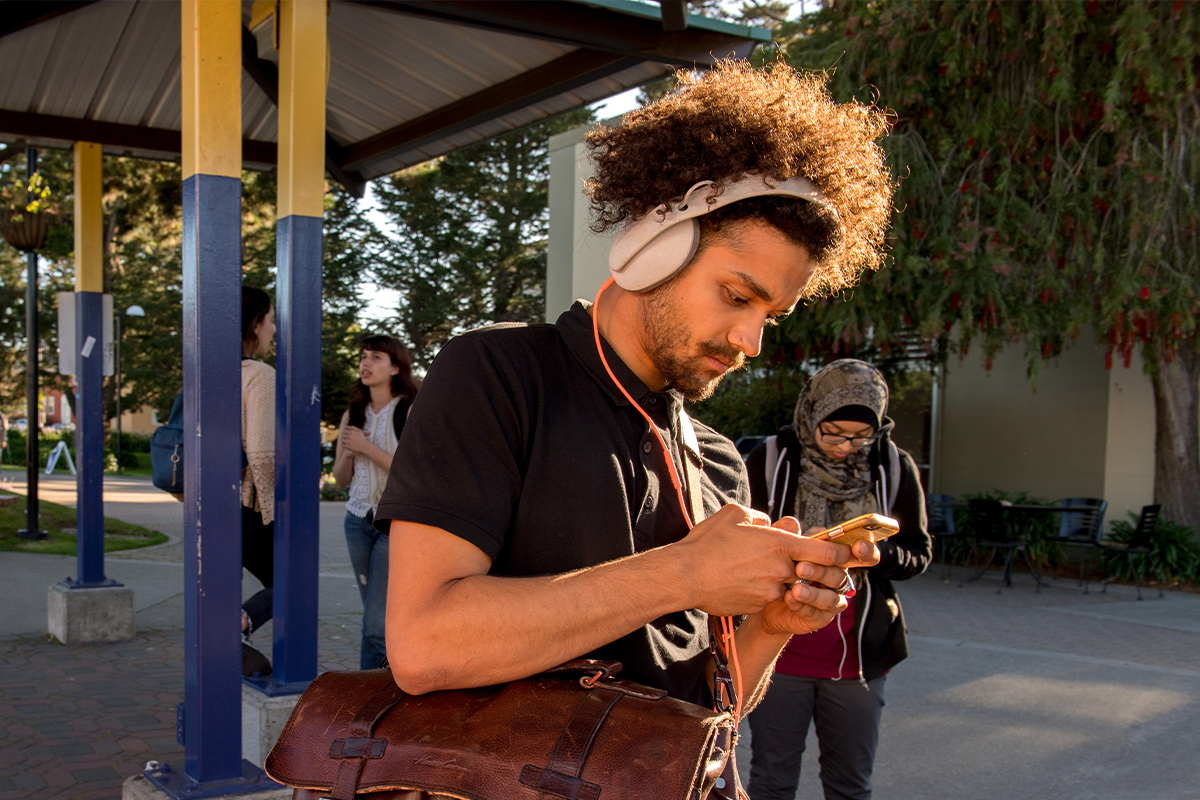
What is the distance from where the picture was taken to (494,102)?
5.80 metres

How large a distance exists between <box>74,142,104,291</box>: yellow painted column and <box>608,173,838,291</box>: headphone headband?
651 centimetres

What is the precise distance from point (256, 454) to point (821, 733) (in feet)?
9.55

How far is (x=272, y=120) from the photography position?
22.6 ft

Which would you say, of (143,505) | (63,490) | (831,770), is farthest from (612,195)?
(63,490)

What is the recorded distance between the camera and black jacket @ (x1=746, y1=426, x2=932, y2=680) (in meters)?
3.54

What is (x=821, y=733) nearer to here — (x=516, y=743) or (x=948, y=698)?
(x=516, y=743)

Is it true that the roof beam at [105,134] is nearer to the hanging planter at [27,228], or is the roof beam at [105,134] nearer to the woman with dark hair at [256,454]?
the woman with dark hair at [256,454]

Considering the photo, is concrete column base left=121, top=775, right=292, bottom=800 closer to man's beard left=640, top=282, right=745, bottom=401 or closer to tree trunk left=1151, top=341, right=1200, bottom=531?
man's beard left=640, top=282, right=745, bottom=401

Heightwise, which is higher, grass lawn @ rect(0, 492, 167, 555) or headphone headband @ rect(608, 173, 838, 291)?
headphone headband @ rect(608, 173, 838, 291)

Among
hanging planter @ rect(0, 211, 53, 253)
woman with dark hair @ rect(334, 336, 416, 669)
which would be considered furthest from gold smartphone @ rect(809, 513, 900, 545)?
hanging planter @ rect(0, 211, 53, 253)

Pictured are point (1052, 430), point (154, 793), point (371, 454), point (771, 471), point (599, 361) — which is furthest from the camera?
point (1052, 430)

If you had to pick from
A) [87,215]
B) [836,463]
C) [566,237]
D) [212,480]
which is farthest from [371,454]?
[566,237]

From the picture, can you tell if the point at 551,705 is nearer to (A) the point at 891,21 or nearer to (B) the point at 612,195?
(B) the point at 612,195

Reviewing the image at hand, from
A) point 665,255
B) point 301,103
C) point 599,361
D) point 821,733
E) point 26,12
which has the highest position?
point 26,12
